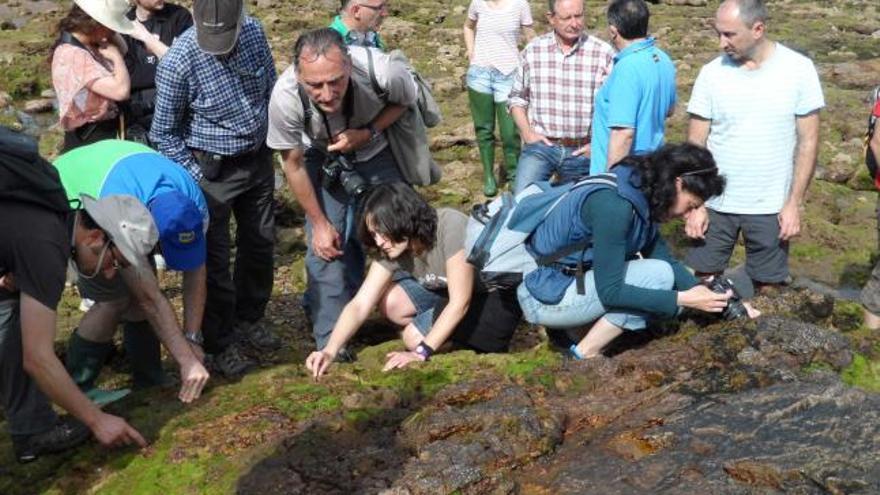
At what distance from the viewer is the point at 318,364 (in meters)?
5.66

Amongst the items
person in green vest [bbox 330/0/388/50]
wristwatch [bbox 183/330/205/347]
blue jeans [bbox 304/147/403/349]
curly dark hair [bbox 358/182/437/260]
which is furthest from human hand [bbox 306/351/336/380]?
person in green vest [bbox 330/0/388/50]

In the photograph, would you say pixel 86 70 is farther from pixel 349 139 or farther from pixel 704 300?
pixel 704 300

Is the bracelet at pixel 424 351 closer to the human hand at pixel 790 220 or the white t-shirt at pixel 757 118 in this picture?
the white t-shirt at pixel 757 118

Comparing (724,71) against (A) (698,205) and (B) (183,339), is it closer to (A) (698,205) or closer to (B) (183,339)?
(A) (698,205)

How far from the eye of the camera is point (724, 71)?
6.39 metres

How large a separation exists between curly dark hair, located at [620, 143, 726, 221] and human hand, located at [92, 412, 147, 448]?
2.95m

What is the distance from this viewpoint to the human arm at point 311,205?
6152mm

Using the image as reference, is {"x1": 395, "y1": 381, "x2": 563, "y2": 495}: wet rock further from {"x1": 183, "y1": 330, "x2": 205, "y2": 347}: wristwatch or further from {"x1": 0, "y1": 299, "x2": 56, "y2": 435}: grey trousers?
{"x1": 0, "y1": 299, "x2": 56, "y2": 435}: grey trousers

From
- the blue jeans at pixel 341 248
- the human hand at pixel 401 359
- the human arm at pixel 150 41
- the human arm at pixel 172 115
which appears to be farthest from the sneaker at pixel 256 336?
the human arm at pixel 150 41

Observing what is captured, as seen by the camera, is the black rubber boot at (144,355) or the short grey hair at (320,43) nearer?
the short grey hair at (320,43)

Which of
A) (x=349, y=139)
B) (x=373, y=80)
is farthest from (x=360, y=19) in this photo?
(x=349, y=139)

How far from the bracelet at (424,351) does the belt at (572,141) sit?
2.74 m

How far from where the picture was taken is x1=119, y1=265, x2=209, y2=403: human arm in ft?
16.6

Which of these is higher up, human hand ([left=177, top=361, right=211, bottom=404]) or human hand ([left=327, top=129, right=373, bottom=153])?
human hand ([left=327, top=129, right=373, bottom=153])
